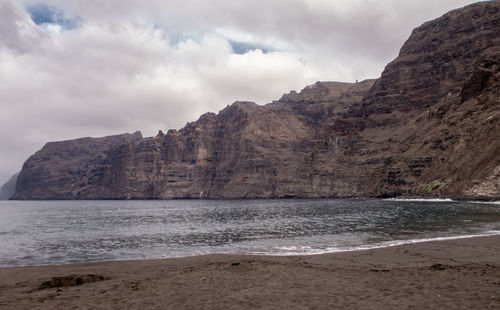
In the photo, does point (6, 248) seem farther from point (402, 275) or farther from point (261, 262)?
→ point (402, 275)

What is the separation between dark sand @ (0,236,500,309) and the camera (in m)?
12.0

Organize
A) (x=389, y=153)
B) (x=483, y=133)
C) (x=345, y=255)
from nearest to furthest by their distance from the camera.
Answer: (x=345, y=255) < (x=483, y=133) < (x=389, y=153)

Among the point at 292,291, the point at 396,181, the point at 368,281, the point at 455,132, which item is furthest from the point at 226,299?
the point at 396,181

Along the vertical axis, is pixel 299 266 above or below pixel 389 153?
below

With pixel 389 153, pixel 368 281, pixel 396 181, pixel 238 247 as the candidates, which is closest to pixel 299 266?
pixel 368 281

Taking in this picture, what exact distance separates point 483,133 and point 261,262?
10750cm

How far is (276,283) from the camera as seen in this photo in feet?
48.8

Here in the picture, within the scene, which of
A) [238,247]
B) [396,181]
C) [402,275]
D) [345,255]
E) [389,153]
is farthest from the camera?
[389,153]

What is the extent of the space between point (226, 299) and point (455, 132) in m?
137

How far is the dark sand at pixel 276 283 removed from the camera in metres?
12.0

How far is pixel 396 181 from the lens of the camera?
15288cm

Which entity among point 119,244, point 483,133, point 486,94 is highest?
point 486,94

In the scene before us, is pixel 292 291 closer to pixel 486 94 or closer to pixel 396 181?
pixel 486 94

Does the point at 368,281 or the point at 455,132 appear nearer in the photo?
the point at 368,281
